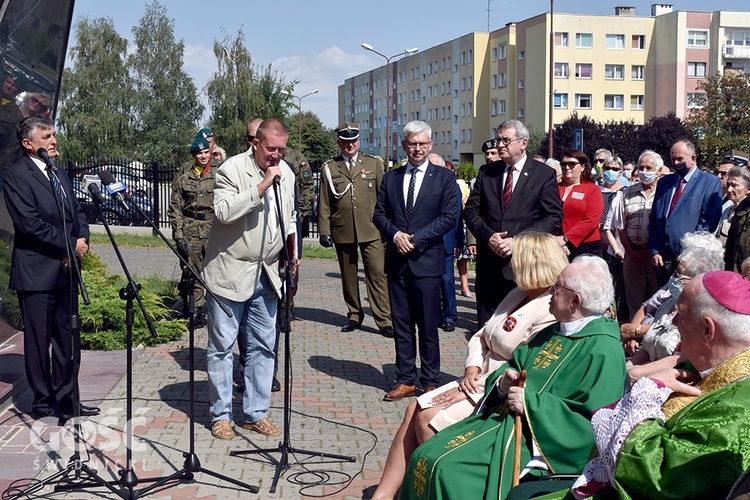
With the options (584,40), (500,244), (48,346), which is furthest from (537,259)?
(584,40)

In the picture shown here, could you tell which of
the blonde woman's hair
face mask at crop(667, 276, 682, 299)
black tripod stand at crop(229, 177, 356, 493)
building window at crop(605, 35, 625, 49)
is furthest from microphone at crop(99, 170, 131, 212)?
building window at crop(605, 35, 625, 49)

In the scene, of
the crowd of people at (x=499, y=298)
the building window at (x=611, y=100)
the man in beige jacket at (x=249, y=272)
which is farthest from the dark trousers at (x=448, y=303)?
the building window at (x=611, y=100)

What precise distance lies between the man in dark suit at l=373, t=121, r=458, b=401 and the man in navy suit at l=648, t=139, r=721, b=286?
2.18 meters

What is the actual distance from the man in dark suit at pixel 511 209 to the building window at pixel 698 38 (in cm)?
7549

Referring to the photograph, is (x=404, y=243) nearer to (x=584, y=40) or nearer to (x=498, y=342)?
(x=498, y=342)

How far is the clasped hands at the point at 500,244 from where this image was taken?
275 inches

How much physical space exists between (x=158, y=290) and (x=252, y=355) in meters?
5.33

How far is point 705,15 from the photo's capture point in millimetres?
77312

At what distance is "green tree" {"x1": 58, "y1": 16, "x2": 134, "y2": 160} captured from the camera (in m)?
55.5

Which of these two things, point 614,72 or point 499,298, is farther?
point 614,72

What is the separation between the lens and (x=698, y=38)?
77.0 m

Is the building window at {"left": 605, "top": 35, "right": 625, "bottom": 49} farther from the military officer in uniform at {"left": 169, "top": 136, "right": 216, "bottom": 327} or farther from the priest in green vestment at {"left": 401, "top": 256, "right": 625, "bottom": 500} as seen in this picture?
the priest in green vestment at {"left": 401, "top": 256, "right": 625, "bottom": 500}

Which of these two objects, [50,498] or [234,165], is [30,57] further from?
[50,498]

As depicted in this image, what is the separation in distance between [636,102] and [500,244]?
78.1 meters
